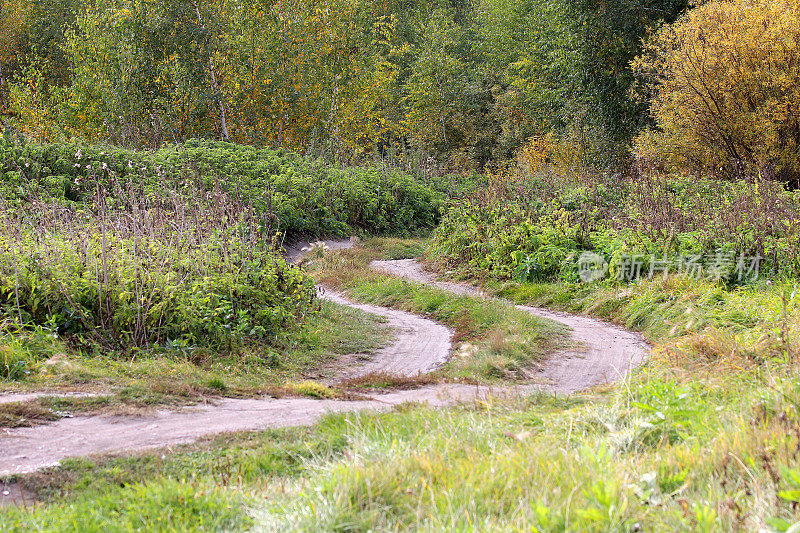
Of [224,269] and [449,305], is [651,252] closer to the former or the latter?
[449,305]

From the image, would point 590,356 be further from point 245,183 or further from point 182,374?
point 245,183

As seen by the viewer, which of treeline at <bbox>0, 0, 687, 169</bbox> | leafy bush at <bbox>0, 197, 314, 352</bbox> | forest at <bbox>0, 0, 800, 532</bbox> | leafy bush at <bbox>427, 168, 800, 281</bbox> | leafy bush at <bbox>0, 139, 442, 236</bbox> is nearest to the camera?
forest at <bbox>0, 0, 800, 532</bbox>

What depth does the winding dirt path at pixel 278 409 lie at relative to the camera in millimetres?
4145

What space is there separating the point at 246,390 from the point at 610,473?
360cm

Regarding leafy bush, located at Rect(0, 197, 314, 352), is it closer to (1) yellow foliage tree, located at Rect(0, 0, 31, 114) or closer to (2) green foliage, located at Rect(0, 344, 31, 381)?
(2) green foliage, located at Rect(0, 344, 31, 381)

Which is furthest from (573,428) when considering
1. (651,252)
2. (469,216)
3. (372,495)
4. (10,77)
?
(10,77)

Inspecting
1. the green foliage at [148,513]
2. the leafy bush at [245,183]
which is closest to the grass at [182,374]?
the green foliage at [148,513]

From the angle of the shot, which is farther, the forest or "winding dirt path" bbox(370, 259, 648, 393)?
"winding dirt path" bbox(370, 259, 648, 393)

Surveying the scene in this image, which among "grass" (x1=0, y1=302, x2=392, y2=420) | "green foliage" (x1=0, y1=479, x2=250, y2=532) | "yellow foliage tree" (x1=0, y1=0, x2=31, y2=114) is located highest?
"yellow foliage tree" (x1=0, y1=0, x2=31, y2=114)

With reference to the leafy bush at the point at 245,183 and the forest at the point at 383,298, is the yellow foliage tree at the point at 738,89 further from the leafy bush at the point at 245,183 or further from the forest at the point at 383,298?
the leafy bush at the point at 245,183

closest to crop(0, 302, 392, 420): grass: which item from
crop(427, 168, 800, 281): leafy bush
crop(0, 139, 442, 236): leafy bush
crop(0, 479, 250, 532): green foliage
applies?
crop(0, 479, 250, 532): green foliage

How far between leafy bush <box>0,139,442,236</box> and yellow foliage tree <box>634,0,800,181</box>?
22.7 feet

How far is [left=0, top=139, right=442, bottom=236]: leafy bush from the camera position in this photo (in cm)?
1389

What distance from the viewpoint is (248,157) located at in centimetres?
1884
